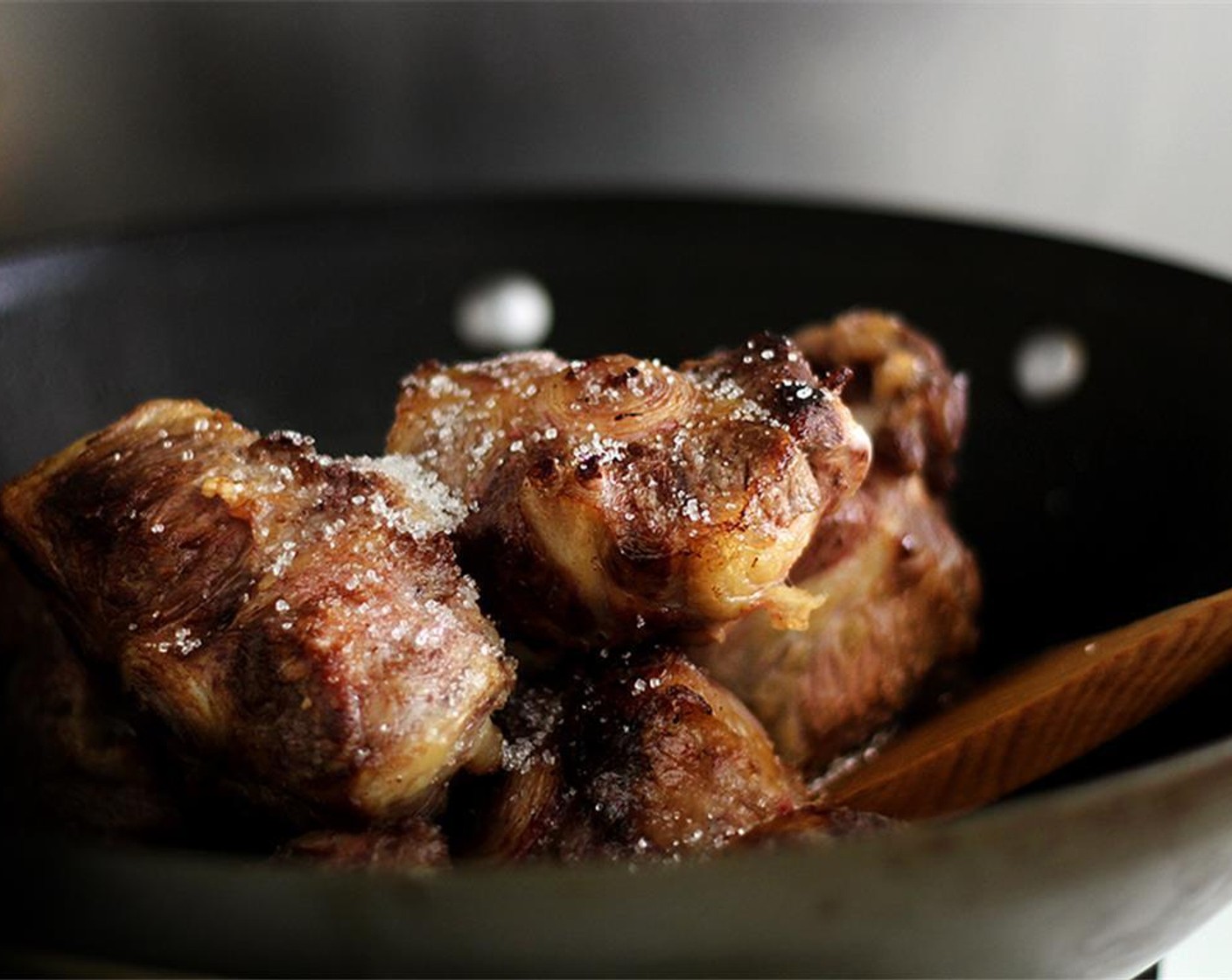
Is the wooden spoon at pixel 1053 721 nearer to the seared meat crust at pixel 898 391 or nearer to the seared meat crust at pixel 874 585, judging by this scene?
the seared meat crust at pixel 874 585

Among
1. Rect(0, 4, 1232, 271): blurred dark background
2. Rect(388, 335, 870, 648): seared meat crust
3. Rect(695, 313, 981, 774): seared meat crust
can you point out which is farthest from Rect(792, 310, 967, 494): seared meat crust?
Rect(0, 4, 1232, 271): blurred dark background

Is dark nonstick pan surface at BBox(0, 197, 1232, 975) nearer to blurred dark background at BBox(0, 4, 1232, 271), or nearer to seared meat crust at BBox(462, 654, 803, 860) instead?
seared meat crust at BBox(462, 654, 803, 860)

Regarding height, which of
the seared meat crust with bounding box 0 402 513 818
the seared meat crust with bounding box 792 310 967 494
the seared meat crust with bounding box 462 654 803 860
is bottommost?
the seared meat crust with bounding box 462 654 803 860

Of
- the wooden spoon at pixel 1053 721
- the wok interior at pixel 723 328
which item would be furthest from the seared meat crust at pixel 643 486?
the wok interior at pixel 723 328

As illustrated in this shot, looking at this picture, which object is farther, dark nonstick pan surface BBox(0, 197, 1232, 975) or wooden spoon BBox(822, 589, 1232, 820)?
wooden spoon BBox(822, 589, 1232, 820)

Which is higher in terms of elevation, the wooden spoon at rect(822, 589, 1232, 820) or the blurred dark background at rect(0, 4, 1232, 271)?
the blurred dark background at rect(0, 4, 1232, 271)

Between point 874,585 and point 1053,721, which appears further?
point 874,585

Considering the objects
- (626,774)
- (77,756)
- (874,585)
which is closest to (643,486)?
(626,774)

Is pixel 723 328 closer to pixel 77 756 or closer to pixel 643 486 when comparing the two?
pixel 643 486
